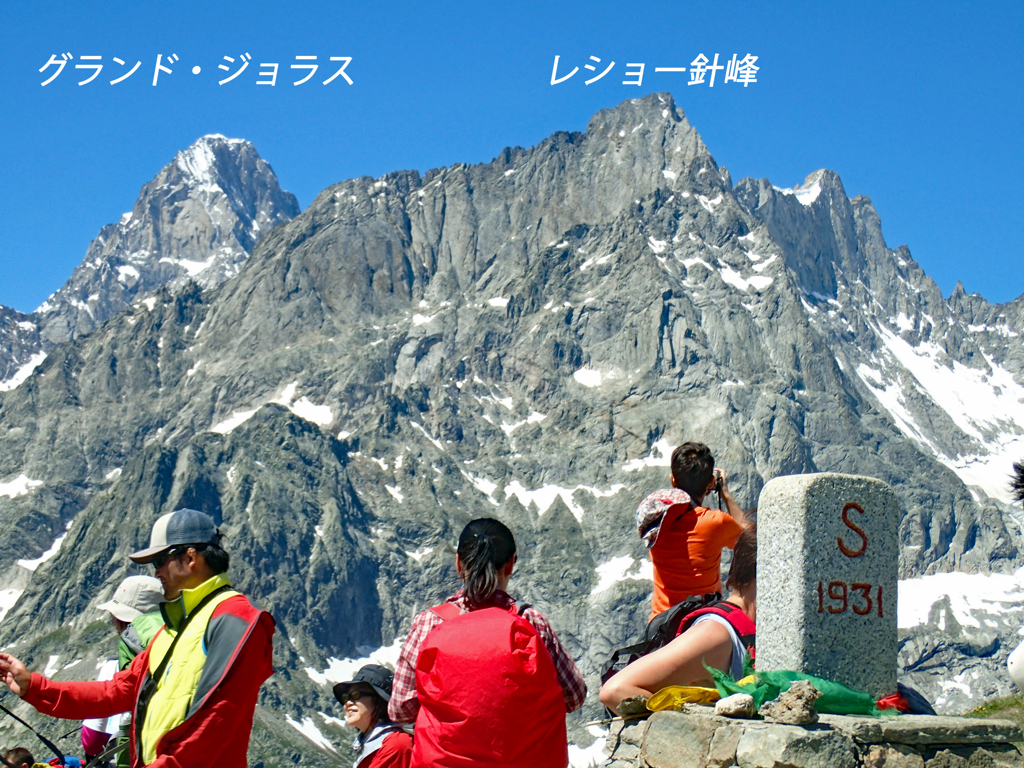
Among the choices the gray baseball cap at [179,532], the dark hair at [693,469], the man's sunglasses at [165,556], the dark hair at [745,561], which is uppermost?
the dark hair at [693,469]

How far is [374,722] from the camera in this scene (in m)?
8.06

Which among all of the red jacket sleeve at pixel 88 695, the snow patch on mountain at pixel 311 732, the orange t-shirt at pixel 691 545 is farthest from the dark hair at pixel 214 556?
the snow patch on mountain at pixel 311 732

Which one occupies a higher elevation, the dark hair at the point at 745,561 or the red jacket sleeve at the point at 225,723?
the dark hair at the point at 745,561

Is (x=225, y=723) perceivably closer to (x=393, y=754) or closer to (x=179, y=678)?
(x=179, y=678)

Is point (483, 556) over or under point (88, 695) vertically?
over

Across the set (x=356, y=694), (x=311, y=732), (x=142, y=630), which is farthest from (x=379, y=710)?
(x=311, y=732)

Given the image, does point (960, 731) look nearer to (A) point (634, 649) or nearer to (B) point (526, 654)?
(A) point (634, 649)

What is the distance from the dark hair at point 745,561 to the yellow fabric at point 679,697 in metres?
1.05

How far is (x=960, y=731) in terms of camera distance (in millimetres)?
6770

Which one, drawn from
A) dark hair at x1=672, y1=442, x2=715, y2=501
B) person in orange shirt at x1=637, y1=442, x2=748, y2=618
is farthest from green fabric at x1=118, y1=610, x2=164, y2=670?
dark hair at x1=672, y1=442, x2=715, y2=501

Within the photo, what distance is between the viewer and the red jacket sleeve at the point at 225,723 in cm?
605

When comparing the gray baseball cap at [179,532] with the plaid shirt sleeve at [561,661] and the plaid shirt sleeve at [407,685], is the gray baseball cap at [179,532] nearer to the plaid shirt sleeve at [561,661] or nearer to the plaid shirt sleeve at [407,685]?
the plaid shirt sleeve at [407,685]

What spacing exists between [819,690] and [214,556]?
414 centimetres

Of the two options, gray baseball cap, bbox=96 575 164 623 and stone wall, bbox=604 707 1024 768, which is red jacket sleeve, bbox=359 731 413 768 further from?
gray baseball cap, bbox=96 575 164 623
